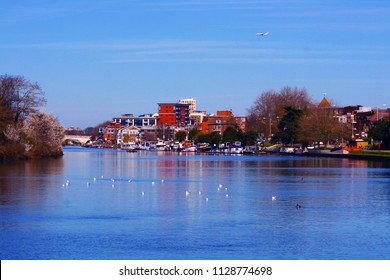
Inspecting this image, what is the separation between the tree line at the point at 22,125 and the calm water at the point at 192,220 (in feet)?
96.4

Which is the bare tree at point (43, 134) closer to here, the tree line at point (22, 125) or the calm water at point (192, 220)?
the tree line at point (22, 125)

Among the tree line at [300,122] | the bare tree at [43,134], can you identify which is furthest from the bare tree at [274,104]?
the bare tree at [43,134]

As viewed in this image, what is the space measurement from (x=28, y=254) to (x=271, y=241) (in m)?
6.08

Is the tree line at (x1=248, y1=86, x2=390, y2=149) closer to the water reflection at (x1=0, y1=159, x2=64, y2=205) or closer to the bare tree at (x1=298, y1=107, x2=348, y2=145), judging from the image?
the bare tree at (x1=298, y1=107, x2=348, y2=145)

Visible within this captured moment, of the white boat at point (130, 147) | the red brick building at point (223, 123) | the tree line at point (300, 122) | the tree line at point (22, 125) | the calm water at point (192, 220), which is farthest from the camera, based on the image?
the red brick building at point (223, 123)

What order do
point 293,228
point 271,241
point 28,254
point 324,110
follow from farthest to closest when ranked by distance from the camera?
point 324,110 → point 293,228 → point 271,241 → point 28,254

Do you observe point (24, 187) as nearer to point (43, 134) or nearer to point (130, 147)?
point (43, 134)

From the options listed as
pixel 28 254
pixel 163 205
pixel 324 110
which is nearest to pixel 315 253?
Answer: pixel 28 254

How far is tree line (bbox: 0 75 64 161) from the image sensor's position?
71.6 meters

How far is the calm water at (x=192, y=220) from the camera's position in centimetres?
2058
